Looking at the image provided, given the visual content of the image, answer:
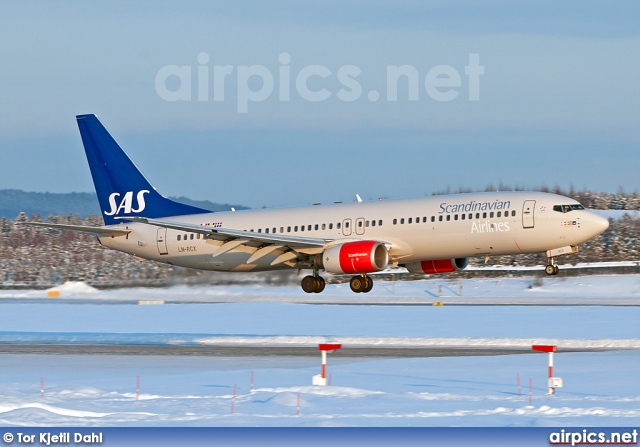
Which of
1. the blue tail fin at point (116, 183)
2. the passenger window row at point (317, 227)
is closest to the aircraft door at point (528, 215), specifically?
the passenger window row at point (317, 227)

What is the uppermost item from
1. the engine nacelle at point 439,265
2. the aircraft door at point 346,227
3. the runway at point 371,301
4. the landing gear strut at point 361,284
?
the aircraft door at point 346,227

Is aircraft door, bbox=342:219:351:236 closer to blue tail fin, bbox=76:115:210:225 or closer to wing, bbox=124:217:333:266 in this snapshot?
wing, bbox=124:217:333:266

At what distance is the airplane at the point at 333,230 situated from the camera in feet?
134

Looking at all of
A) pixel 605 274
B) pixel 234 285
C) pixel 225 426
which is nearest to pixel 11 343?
pixel 225 426

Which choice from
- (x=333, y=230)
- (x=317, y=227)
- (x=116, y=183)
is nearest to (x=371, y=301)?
(x=317, y=227)

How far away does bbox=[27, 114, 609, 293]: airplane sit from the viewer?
40.9 meters

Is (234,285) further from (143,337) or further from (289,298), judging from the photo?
(143,337)

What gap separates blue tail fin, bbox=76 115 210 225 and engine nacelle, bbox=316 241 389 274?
388 inches

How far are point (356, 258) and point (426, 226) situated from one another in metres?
2.96

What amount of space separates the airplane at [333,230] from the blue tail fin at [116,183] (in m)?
0.05

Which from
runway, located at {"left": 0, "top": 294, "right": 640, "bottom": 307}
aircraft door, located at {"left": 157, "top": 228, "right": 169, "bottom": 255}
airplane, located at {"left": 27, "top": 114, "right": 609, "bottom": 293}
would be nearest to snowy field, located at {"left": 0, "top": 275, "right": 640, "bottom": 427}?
runway, located at {"left": 0, "top": 294, "right": 640, "bottom": 307}

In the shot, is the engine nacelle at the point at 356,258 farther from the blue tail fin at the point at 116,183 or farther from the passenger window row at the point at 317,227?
the blue tail fin at the point at 116,183

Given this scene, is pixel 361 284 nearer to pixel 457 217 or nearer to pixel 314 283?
pixel 314 283

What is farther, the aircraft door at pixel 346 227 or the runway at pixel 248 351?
the aircraft door at pixel 346 227
